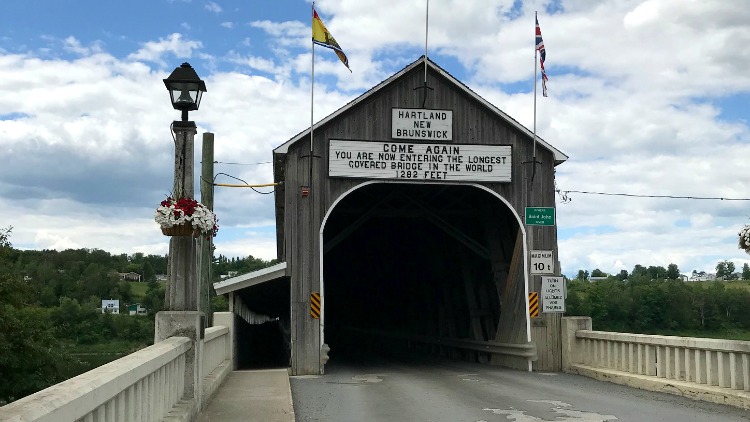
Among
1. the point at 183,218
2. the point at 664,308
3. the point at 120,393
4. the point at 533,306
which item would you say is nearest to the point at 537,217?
the point at 533,306

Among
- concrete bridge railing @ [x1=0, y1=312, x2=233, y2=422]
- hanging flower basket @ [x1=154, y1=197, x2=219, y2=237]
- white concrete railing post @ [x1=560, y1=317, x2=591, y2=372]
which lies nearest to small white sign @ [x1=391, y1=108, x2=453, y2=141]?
white concrete railing post @ [x1=560, y1=317, x2=591, y2=372]

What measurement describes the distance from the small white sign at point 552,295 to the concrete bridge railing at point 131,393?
27.7 ft

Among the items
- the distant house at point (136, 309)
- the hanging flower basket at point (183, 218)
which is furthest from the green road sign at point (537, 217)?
the distant house at point (136, 309)

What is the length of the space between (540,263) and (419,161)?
3556 mm

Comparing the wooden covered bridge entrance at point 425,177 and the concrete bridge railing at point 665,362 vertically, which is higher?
the wooden covered bridge entrance at point 425,177

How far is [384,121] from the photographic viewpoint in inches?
690

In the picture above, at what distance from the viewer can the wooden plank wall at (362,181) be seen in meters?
16.8

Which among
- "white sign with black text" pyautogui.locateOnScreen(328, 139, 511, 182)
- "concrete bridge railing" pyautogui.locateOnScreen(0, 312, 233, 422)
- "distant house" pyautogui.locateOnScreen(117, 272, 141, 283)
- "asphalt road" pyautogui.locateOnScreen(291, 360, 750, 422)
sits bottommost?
"asphalt road" pyautogui.locateOnScreen(291, 360, 750, 422)

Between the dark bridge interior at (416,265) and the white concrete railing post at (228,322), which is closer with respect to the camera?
the white concrete railing post at (228,322)

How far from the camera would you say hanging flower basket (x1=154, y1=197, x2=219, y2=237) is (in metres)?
8.09

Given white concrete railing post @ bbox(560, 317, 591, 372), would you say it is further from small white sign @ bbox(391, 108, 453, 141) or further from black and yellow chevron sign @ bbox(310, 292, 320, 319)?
black and yellow chevron sign @ bbox(310, 292, 320, 319)

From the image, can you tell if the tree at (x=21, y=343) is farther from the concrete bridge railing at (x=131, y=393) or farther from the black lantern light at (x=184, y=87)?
the black lantern light at (x=184, y=87)

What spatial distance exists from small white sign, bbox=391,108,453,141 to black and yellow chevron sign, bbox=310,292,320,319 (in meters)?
3.96

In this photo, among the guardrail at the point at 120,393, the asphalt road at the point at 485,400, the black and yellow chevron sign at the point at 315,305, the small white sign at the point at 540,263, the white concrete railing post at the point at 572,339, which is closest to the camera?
the guardrail at the point at 120,393
